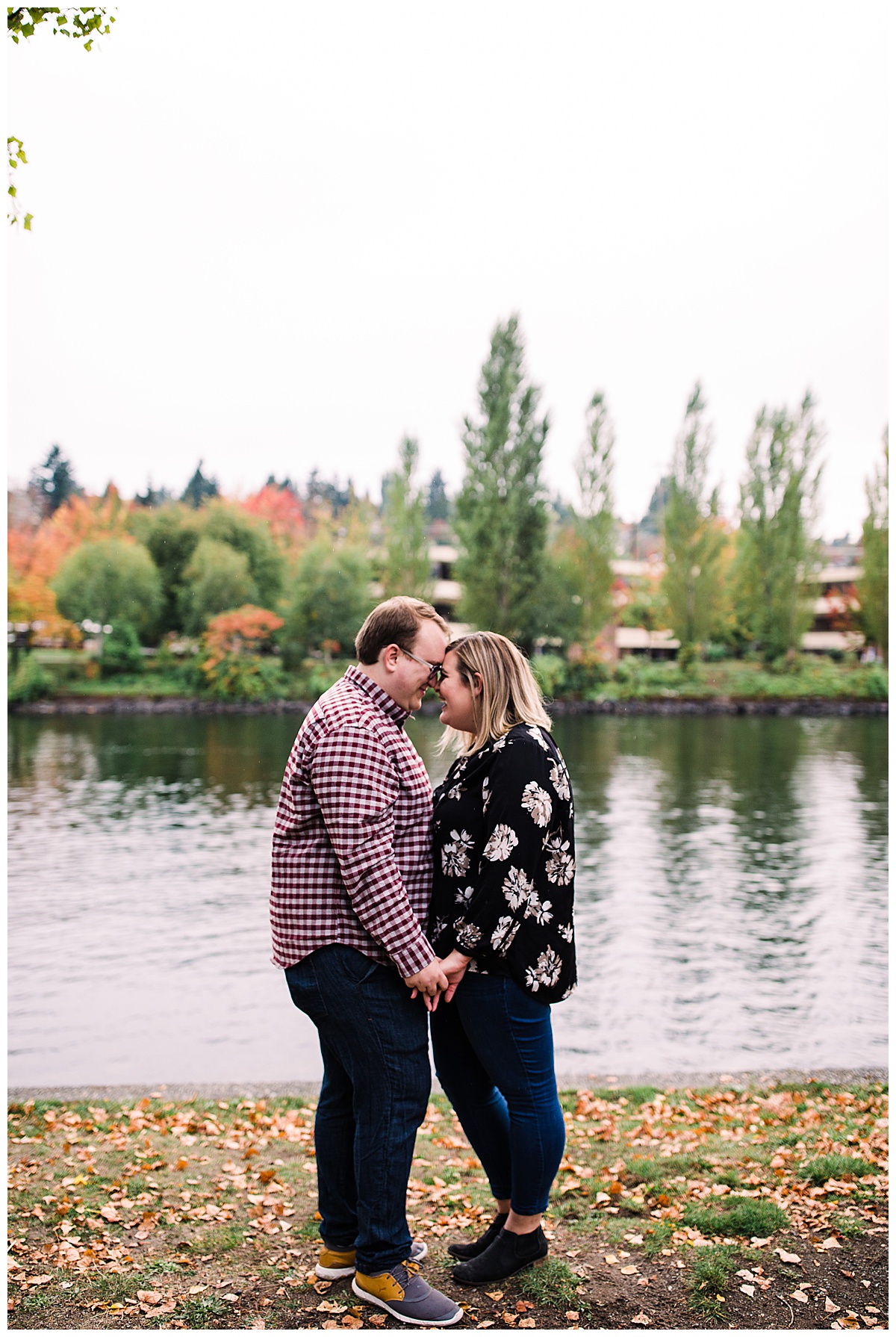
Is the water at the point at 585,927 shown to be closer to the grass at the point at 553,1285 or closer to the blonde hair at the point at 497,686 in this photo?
A: the grass at the point at 553,1285

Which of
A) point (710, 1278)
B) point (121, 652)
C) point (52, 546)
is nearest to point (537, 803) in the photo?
point (710, 1278)

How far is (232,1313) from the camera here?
271 cm

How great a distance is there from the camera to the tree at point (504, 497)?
3800cm

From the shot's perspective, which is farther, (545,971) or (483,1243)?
(483,1243)

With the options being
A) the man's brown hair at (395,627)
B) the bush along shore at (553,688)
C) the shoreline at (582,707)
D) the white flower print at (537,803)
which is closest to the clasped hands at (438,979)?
the white flower print at (537,803)

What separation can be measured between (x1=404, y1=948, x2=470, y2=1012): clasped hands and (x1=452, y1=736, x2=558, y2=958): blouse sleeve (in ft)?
0.12

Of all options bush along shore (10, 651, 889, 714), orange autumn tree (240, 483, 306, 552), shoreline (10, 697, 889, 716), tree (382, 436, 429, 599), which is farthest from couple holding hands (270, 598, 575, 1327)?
orange autumn tree (240, 483, 306, 552)

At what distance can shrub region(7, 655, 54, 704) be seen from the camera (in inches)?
1448

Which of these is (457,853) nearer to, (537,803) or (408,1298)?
(537,803)

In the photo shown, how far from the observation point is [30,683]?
37125 mm

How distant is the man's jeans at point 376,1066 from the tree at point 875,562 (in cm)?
4364

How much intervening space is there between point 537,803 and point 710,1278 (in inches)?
57.1

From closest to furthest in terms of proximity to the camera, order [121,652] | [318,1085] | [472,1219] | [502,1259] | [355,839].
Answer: [355,839] < [502,1259] < [472,1219] < [318,1085] < [121,652]

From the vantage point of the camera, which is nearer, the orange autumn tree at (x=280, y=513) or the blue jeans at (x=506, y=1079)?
the blue jeans at (x=506, y=1079)
